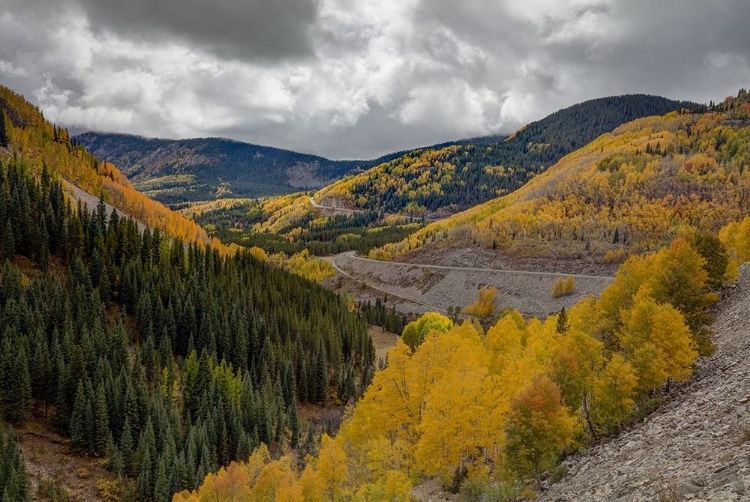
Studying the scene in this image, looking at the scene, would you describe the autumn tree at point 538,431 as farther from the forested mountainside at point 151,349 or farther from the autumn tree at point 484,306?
the autumn tree at point 484,306

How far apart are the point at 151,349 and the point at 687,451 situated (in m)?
94.2

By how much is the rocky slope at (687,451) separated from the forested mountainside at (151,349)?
60979 millimetres

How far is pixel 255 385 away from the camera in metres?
106

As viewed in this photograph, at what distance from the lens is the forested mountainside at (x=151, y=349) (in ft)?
244

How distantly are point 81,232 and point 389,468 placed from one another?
110 meters

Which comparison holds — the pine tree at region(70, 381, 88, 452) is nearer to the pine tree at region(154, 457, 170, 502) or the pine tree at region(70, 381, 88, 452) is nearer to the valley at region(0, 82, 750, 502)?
the valley at region(0, 82, 750, 502)

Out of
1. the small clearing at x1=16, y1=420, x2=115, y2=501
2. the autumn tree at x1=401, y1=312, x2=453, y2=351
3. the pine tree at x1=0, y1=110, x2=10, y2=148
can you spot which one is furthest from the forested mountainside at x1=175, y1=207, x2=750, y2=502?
the pine tree at x1=0, y1=110, x2=10, y2=148

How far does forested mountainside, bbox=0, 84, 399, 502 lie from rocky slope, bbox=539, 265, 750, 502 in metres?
61.0

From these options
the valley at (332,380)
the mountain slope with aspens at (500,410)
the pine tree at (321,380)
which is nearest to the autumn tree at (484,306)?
the valley at (332,380)

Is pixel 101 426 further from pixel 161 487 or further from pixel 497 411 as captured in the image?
pixel 497 411

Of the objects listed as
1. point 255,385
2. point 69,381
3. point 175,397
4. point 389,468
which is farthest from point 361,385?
point 389,468

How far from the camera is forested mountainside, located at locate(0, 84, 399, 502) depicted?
74.4 m

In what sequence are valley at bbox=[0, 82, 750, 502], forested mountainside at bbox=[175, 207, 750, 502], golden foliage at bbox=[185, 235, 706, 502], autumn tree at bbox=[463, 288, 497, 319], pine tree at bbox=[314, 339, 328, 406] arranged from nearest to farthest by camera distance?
valley at bbox=[0, 82, 750, 502], forested mountainside at bbox=[175, 207, 750, 502], golden foliage at bbox=[185, 235, 706, 502], pine tree at bbox=[314, 339, 328, 406], autumn tree at bbox=[463, 288, 497, 319]

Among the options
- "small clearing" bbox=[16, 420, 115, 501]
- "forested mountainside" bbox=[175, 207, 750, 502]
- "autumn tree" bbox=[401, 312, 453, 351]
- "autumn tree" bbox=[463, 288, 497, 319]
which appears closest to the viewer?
"forested mountainside" bbox=[175, 207, 750, 502]
